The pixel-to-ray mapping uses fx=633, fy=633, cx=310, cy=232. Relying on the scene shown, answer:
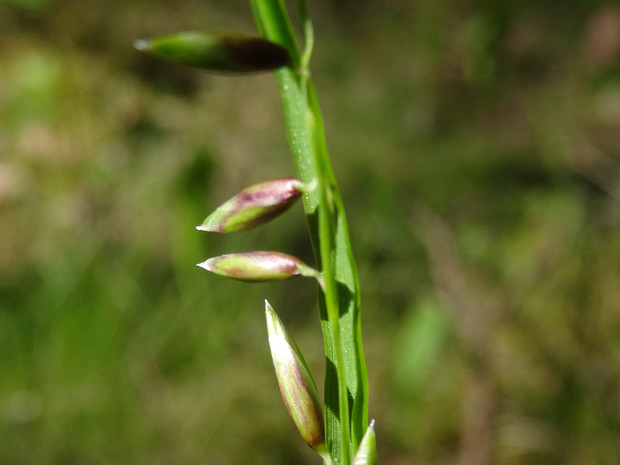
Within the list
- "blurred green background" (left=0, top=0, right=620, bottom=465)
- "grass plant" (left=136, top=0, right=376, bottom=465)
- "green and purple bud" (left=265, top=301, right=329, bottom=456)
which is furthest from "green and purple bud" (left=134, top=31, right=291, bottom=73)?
"blurred green background" (left=0, top=0, right=620, bottom=465)

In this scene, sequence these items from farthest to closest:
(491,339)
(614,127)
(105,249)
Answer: (614,127)
(105,249)
(491,339)

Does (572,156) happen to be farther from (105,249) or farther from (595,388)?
(105,249)

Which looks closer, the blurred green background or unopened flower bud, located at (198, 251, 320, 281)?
unopened flower bud, located at (198, 251, 320, 281)

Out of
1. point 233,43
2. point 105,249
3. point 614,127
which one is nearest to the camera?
point 233,43

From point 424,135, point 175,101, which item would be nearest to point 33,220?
point 175,101

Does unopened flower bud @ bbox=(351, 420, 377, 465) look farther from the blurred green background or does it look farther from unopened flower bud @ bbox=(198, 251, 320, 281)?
the blurred green background

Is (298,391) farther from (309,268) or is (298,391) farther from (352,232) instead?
(352,232)
